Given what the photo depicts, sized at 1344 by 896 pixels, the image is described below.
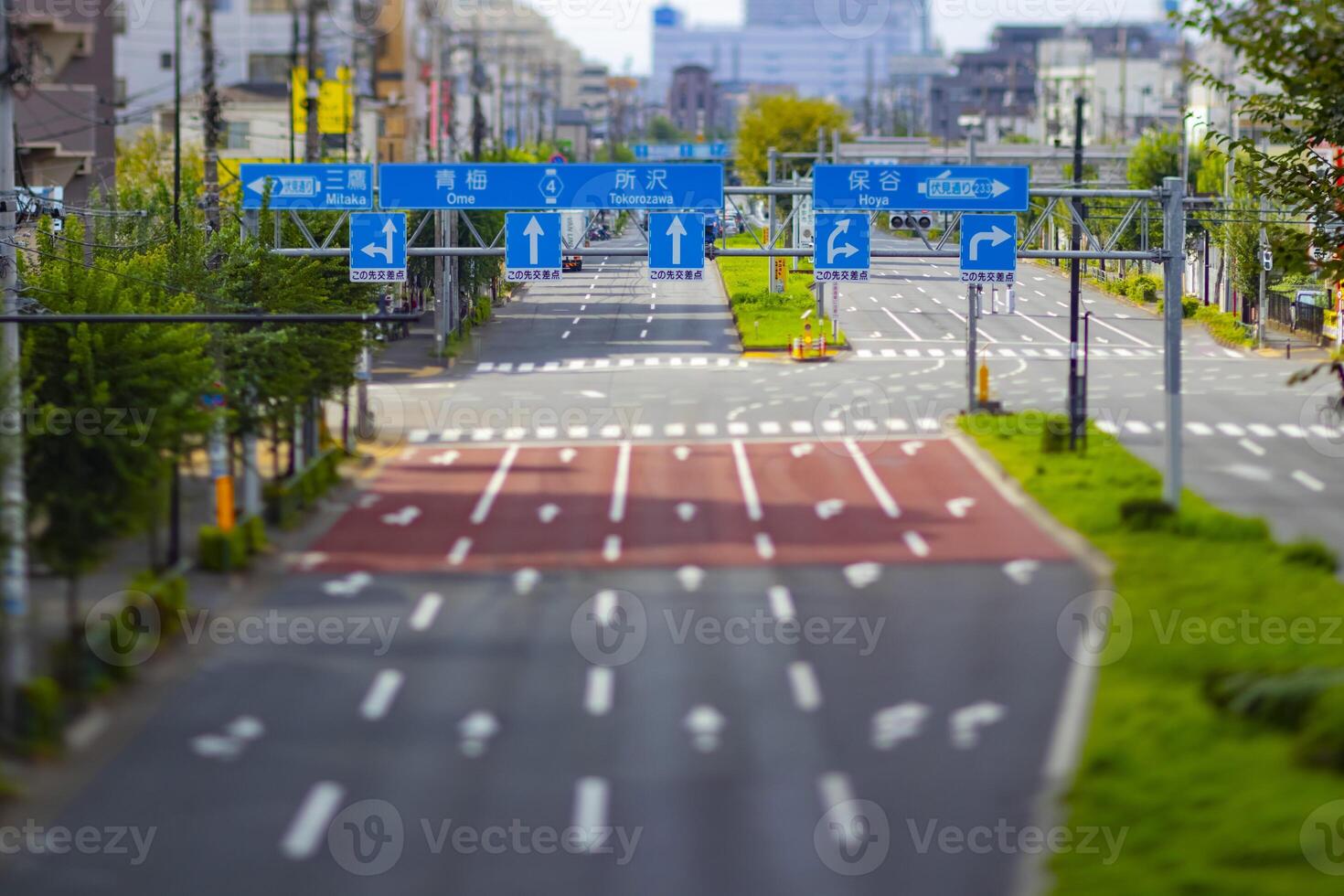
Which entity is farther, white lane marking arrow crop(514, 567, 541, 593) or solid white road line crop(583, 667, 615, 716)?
white lane marking arrow crop(514, 567, 541, 593)

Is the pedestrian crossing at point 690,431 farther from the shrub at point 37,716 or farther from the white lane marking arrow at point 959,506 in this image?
the shrub at point 37,716

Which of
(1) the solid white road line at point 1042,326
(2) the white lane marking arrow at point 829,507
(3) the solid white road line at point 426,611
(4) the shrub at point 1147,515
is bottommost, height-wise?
(3) the solid white road line at point 426,611

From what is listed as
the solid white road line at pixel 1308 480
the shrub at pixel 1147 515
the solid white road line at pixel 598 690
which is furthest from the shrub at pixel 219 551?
the solid white road line at pixel 1308 480

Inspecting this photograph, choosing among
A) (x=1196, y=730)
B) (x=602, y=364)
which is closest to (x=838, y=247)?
(x=602, y=364)

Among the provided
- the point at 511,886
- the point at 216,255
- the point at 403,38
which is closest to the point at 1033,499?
the point at 216,255

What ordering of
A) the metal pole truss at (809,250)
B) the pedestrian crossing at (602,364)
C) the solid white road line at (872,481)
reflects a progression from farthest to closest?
the pedestrian crossing at (602,364) < the metal pole truss at (809,250) < the solid white road line at (872,481)

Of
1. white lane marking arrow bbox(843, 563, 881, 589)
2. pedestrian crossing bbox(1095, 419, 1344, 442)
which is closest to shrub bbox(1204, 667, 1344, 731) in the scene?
white lane marking arrow bbox(843, 563, 881, 589)

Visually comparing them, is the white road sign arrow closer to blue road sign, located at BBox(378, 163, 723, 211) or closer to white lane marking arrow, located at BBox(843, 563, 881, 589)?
blue road sign, located at BBox(378, 163, 723, 211)
